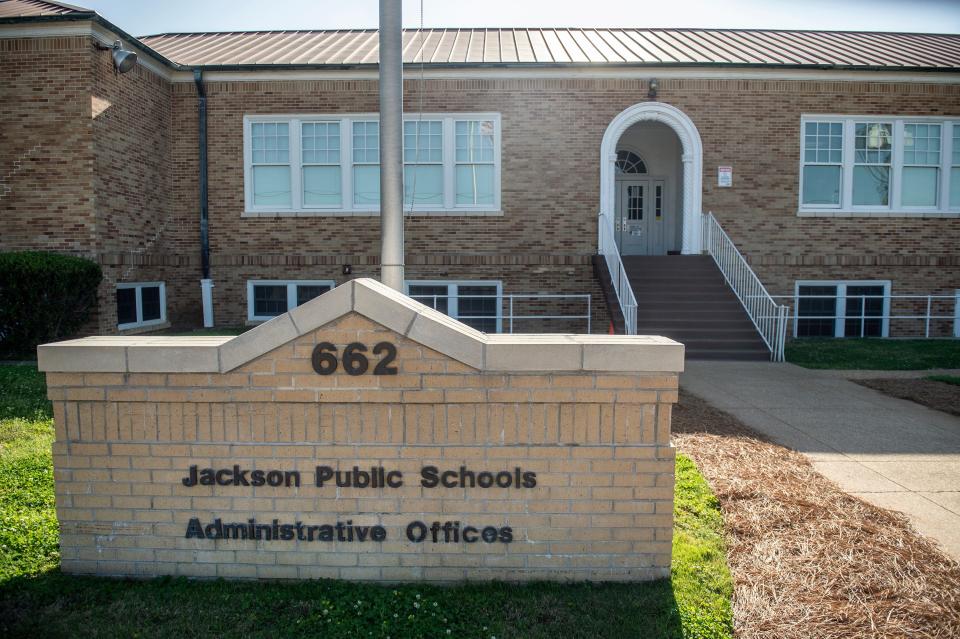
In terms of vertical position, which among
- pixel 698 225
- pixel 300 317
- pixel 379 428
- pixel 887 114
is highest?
pixel 887 114

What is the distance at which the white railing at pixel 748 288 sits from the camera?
11.7 metres

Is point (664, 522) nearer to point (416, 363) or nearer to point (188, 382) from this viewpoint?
point (416, 363)

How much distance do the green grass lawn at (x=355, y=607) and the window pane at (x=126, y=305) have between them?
972 cm

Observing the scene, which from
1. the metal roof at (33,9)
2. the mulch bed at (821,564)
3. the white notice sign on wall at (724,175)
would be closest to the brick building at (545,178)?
the white notice sign on wall at (724,175)

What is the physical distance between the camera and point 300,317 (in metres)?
3.57

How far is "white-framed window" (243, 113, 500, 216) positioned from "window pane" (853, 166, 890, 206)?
26.8 feet

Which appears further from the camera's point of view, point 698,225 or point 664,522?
point 698,225

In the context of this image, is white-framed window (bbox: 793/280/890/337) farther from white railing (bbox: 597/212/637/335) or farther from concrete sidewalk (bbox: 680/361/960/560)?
concrete sidewalk (bbox: 680/361/960/560)

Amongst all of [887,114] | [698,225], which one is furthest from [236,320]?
[887,114]

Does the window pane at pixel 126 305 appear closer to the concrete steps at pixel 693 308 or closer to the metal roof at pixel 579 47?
the metal roof at pixel 579 47

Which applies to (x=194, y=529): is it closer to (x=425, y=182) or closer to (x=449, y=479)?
(x=449, y=479)

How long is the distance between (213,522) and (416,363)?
1463 millimetres

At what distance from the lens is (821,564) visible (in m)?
3.86

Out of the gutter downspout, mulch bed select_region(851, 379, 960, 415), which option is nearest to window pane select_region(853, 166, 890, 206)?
mulch bed select_region(851, 379, 960, 415)
